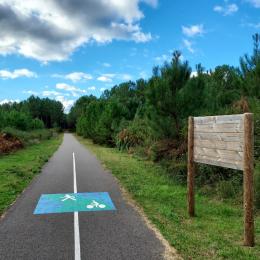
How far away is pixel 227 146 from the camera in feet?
25.3

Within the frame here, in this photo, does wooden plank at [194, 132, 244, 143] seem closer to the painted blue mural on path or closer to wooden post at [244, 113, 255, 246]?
wooden post at [244, 113, 255, 246]

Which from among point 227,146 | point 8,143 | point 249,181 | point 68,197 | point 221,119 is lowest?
point 68,197

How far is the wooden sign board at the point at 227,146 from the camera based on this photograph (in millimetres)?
6930

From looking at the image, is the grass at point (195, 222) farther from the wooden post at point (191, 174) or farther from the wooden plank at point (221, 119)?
the wooden plank at point (221, 119)

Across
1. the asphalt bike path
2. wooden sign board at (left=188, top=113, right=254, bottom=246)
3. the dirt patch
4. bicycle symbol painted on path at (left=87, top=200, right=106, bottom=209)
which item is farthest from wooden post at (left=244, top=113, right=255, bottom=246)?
the dirt patch

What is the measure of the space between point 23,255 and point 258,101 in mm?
7541

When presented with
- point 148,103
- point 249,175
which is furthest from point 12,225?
point 148,103

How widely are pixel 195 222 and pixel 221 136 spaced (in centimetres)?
202

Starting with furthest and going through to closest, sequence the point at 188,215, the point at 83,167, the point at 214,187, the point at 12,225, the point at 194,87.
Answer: the point at 83,167, the point at 194,87, the point at 214,187, the point at 188,215, the point at 12,225

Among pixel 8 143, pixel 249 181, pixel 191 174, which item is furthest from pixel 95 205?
pixel 8 143

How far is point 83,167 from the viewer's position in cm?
2008

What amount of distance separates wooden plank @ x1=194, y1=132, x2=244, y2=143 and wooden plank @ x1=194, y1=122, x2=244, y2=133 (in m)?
0.07

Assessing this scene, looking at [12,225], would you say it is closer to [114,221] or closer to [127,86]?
[114,221]

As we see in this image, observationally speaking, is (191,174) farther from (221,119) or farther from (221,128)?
(221,119)
